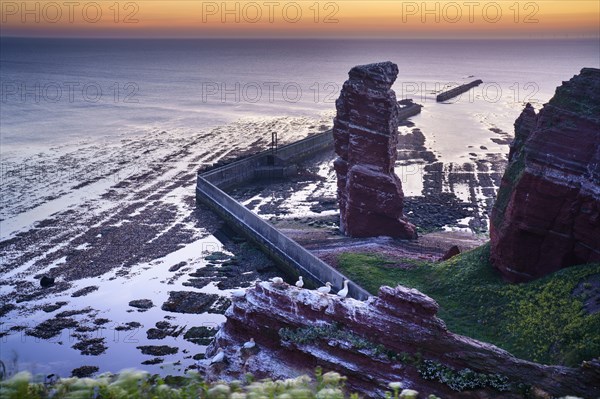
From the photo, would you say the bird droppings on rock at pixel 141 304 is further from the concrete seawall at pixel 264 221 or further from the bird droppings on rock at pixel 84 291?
the concrete seawall at pixel 264 221

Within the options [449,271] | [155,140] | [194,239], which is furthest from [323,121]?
[449,271]

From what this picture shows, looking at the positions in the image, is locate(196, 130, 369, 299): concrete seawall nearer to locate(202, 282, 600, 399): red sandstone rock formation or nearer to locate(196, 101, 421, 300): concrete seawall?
locate(196, 101, 421, 300): concrete seawall

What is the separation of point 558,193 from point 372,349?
42.3ft

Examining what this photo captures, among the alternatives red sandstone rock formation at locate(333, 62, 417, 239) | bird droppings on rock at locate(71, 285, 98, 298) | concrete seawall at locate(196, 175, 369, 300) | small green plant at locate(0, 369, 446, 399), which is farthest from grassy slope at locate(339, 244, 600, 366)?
bird droppings on rock at locate(71, 285, 98, 298)

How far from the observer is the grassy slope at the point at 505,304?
23.4 metres

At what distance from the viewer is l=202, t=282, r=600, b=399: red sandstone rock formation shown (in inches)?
794

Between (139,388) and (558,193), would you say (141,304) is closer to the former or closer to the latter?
(558,193)

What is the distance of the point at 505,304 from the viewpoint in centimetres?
2841

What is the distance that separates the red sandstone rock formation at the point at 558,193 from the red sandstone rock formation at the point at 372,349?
32.6 ft

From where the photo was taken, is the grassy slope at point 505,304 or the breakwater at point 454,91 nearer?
the grassy slope at point 505,304

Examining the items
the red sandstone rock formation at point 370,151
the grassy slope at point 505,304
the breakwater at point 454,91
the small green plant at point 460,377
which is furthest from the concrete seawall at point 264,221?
the breakwater at point 454,91

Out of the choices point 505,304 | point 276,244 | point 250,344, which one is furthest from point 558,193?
point 276,244

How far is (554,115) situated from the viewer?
30188 mm

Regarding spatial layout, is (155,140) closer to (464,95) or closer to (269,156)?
(269,156)
